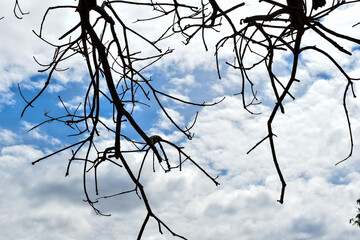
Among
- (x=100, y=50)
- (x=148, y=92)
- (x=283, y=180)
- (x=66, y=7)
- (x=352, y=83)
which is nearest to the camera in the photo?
(x=283, y=180)

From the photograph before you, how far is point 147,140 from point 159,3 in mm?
1039

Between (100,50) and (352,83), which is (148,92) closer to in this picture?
(100,50)

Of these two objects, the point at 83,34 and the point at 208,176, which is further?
the point at 83,34

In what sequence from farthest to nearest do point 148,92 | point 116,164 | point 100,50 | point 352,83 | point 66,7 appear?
point 148,92, point 66,7, point 100,50, point 116,164, point 352,83

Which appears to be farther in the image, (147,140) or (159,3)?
(159,3)

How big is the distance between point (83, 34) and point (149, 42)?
19.8 inches

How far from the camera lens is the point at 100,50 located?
105 inches

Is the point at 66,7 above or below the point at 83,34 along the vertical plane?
above

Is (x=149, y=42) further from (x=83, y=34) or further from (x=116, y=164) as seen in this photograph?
(x=116, y=164)

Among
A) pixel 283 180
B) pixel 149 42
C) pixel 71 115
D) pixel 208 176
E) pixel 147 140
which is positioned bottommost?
pixel 283 180

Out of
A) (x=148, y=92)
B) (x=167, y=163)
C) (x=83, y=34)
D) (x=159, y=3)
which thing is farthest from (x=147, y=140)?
(x=159, y=3)

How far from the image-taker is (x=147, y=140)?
8.25 ft

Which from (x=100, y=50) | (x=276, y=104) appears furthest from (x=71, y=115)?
(x=276, y=104)

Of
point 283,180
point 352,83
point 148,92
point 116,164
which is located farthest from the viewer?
point 148,92
